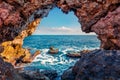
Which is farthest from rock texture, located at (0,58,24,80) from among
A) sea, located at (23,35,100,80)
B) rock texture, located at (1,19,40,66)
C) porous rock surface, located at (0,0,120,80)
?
rock texture, located at (1,19,40,66)

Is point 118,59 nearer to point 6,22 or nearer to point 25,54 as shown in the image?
point 6,22

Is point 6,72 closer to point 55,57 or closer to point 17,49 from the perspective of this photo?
point 17,49

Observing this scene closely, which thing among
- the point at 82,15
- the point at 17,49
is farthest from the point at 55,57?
the point at 82,15

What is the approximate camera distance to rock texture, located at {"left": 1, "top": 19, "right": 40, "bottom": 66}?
42.2 meters

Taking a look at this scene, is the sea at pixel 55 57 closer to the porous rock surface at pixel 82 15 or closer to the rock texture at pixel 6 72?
the porous rock surface at pixel 82 15

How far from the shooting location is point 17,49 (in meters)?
45.4

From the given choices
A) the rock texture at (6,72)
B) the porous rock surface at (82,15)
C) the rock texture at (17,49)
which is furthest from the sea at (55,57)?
the rock texture at (6,72)

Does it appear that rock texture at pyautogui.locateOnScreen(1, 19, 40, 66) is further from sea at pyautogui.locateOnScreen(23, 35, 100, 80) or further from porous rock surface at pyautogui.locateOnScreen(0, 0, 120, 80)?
porous rock surface at pyautogui.locateOnScreen(0, 0, 120, 80)

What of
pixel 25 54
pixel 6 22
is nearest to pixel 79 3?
pixel 6 22

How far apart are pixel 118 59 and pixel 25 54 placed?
107 feet

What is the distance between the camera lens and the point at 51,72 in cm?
2884

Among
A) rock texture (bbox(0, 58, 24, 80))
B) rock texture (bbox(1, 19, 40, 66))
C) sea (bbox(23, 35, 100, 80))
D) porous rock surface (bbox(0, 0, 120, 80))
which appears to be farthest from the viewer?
sea (bbox(23, 35, 100, 80))

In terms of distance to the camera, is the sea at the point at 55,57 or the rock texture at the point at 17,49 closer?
the rock texture at the point at 17,49

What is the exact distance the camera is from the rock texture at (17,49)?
139 feet
